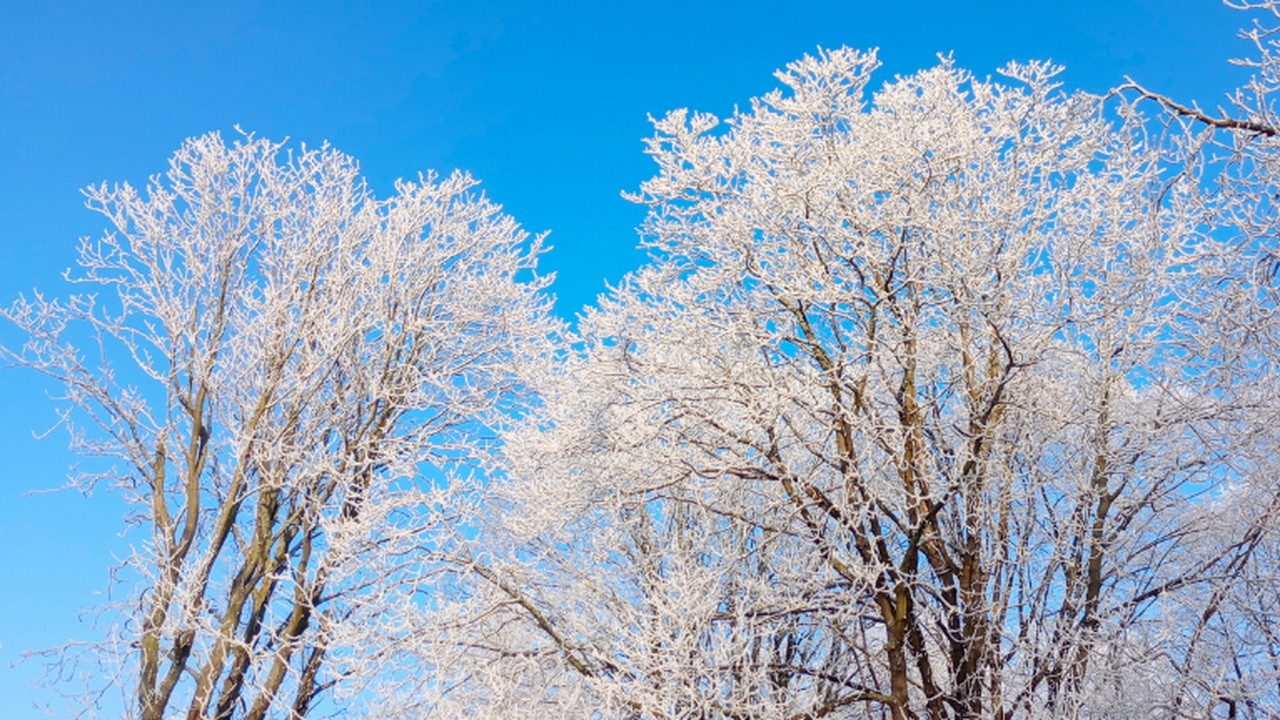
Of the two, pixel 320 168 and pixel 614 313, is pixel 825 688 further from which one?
pixel 320 168

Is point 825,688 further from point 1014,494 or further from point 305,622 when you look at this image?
point 305,622

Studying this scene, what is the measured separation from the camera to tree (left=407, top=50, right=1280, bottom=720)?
598 centimetres

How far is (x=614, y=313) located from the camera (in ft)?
26.3

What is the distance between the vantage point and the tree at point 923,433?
5984 millimetres

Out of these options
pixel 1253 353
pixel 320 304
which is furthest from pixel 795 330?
pixel 320 304

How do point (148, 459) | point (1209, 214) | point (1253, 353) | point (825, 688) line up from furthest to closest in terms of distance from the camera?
point (825, 688) → point (148, 459) → point (1253, 353) → point (1209, 214)

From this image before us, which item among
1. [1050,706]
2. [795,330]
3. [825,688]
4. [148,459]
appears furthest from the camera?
[825,688]

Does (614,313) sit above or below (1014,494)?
above

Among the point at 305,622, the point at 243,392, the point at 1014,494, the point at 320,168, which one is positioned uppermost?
the point at 320,168

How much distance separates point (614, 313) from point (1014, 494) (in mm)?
3521

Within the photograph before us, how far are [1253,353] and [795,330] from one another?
9.54ft

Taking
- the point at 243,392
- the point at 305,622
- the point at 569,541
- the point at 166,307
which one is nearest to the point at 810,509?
the point at 569,541

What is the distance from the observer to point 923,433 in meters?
6.79

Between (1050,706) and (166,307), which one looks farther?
(166,307)
